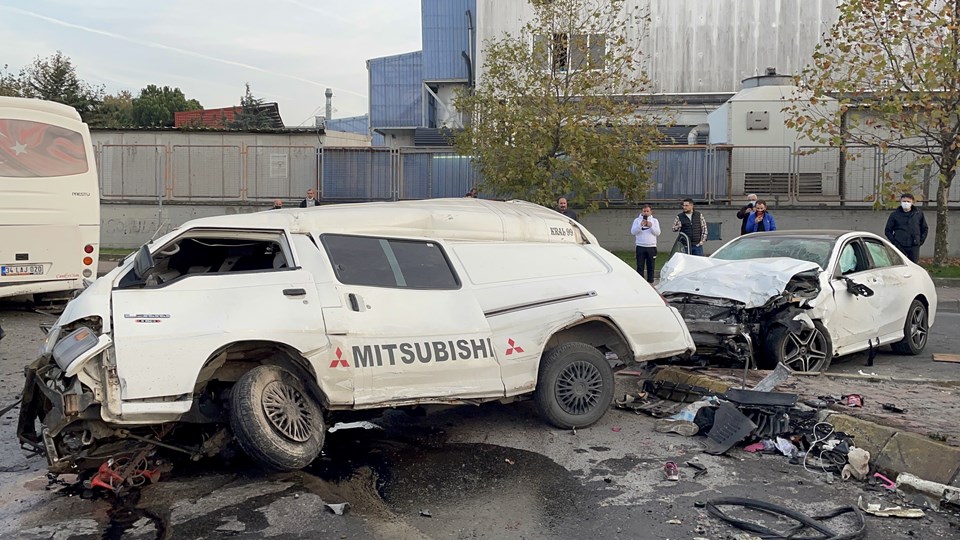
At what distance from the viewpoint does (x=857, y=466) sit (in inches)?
221

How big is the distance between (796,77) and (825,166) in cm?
421

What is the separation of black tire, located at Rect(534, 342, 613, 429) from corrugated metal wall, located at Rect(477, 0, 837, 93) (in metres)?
26.5

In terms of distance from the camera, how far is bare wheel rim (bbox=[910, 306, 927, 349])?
10273 millimetres

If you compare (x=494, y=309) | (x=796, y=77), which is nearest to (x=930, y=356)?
(x=494, y=309)

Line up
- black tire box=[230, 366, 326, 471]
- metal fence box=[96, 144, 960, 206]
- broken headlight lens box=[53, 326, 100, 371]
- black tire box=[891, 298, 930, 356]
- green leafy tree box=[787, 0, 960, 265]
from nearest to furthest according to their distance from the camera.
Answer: broken headlight lens box=[53, 326, 100, 371], black tire box=[230, 366, 326, 471], black tire box=[891, 298, 930, 356], green leafy tree box=[787, 0, 960, 265], metal fence box=[96, 144, 960, 206]

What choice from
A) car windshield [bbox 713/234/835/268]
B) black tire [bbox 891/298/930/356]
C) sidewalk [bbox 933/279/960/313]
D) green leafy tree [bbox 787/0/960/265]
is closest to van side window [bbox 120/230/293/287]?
car windshield [bbox 713/234/835/268]

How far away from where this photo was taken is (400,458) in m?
6.07

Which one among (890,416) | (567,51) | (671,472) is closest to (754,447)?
(671,472)

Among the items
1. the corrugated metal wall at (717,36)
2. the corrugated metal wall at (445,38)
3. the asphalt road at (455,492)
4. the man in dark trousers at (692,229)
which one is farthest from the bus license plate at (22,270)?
the corrugated metal wall at (445,38)

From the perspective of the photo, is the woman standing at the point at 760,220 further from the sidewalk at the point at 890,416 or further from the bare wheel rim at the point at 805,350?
the sidewalk at the point at 890,416

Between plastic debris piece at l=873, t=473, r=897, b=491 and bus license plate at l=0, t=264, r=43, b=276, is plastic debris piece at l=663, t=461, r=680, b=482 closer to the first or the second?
plastic debris piece at l=873, t=473, r=897, b=491

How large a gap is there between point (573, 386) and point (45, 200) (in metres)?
9.27

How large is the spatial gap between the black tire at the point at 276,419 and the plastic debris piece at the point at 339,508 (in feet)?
1.59

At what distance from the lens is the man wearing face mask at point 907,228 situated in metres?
15.7
